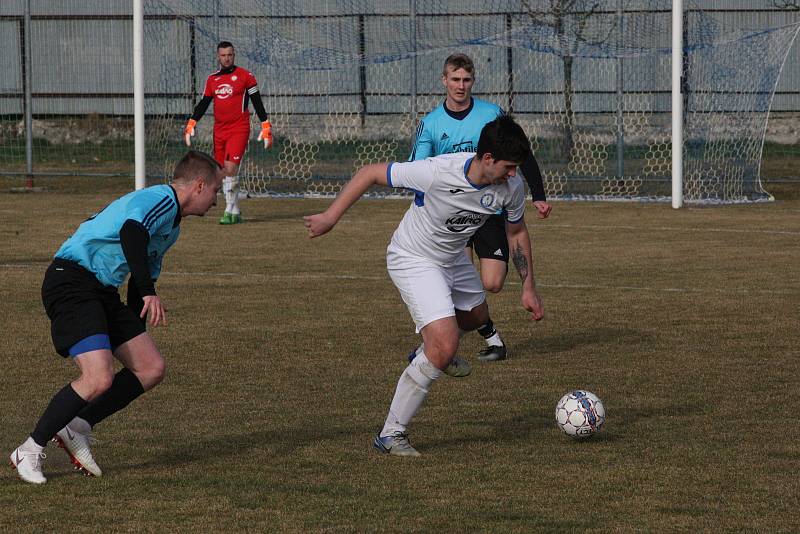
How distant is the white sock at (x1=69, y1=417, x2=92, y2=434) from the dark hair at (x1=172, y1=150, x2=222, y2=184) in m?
1.16

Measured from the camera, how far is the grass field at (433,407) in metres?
5.57

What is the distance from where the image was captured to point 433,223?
6.71 m

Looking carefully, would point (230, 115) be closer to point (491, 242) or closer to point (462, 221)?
point (491, 242)

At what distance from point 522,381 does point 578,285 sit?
14.1 feet

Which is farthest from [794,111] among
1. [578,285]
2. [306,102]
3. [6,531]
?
[6,531]

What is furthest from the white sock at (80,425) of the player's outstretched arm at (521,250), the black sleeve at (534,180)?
the black sleeve at (534,180)

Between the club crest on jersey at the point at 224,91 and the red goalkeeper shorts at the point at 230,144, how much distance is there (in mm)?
475

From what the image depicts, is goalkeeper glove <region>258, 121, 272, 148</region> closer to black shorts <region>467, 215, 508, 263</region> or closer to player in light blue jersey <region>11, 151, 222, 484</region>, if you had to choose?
black shorts <region>467, 215, 508, 263</region>

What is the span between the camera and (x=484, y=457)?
6473 mm

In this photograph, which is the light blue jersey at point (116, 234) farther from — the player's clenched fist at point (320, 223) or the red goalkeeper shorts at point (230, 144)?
the red goalkeeper shorts at point (230, 144)

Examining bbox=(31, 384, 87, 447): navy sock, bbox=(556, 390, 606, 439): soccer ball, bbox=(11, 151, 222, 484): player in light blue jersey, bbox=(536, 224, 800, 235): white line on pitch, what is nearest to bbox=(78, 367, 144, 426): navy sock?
bbox=(11, 151, 222, 484): player in light blue jersey

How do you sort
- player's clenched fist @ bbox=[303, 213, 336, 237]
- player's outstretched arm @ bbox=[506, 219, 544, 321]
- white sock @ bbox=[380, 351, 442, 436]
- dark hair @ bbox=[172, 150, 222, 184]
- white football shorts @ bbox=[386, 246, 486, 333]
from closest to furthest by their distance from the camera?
1. dark hair @ bbox=[172, 150, 222, 184]
2. player's clenched fist @ bbox=[303, 213, 336, 237]
3. white sock @ bbox=[380, 351, 442, 436]
4. white football shorts @ bbox=[386, 246, 486, 333]
5. player's outstretched arm @ bbox=[506, 219, 544, 321]

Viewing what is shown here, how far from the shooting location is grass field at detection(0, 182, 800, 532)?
5566 mm

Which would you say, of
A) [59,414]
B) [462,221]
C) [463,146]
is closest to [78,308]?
[59,414]
